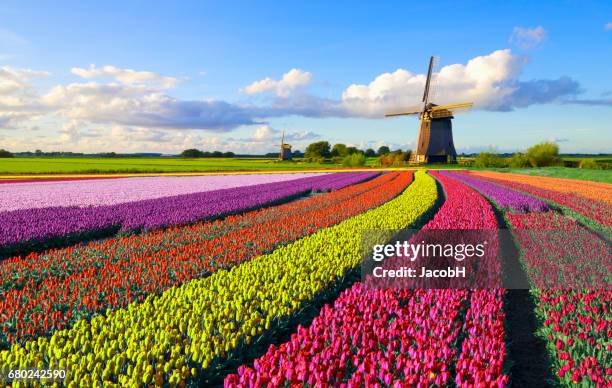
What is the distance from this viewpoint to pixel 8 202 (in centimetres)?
1827

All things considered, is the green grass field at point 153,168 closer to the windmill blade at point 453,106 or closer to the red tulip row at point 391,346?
the windmill blade at point 453,106

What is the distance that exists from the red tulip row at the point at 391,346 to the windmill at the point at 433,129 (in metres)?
64.7

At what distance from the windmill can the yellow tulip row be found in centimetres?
6353

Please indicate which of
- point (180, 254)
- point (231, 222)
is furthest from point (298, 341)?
point (231, 222)

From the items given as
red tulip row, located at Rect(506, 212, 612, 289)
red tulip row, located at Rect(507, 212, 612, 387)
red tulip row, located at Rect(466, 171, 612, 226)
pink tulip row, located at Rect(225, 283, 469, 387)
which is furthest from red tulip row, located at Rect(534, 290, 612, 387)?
red tulip row, located at Rect(466, 171, 612, 226)

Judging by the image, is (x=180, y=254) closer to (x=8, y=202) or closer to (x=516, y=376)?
(x=516, y=376)

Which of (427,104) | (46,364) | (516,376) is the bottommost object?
(516,376)

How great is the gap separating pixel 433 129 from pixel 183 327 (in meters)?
68.0

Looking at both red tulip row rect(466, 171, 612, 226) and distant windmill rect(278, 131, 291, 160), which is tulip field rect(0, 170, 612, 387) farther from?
distant windmill rect(278, 131, 291, 160)

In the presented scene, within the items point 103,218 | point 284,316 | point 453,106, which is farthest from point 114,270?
point 453,106

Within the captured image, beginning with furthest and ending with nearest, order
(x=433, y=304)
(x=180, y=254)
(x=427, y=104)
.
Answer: (x=427, y=104) < (x=180, y=254) < (x=433, y=304)

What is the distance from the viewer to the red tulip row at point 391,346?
3395mm

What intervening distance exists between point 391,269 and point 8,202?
18883 millimetres

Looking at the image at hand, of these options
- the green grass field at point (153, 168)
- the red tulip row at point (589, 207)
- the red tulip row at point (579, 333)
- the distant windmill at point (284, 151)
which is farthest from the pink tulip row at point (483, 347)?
the distant windmill at point (284, 151)
